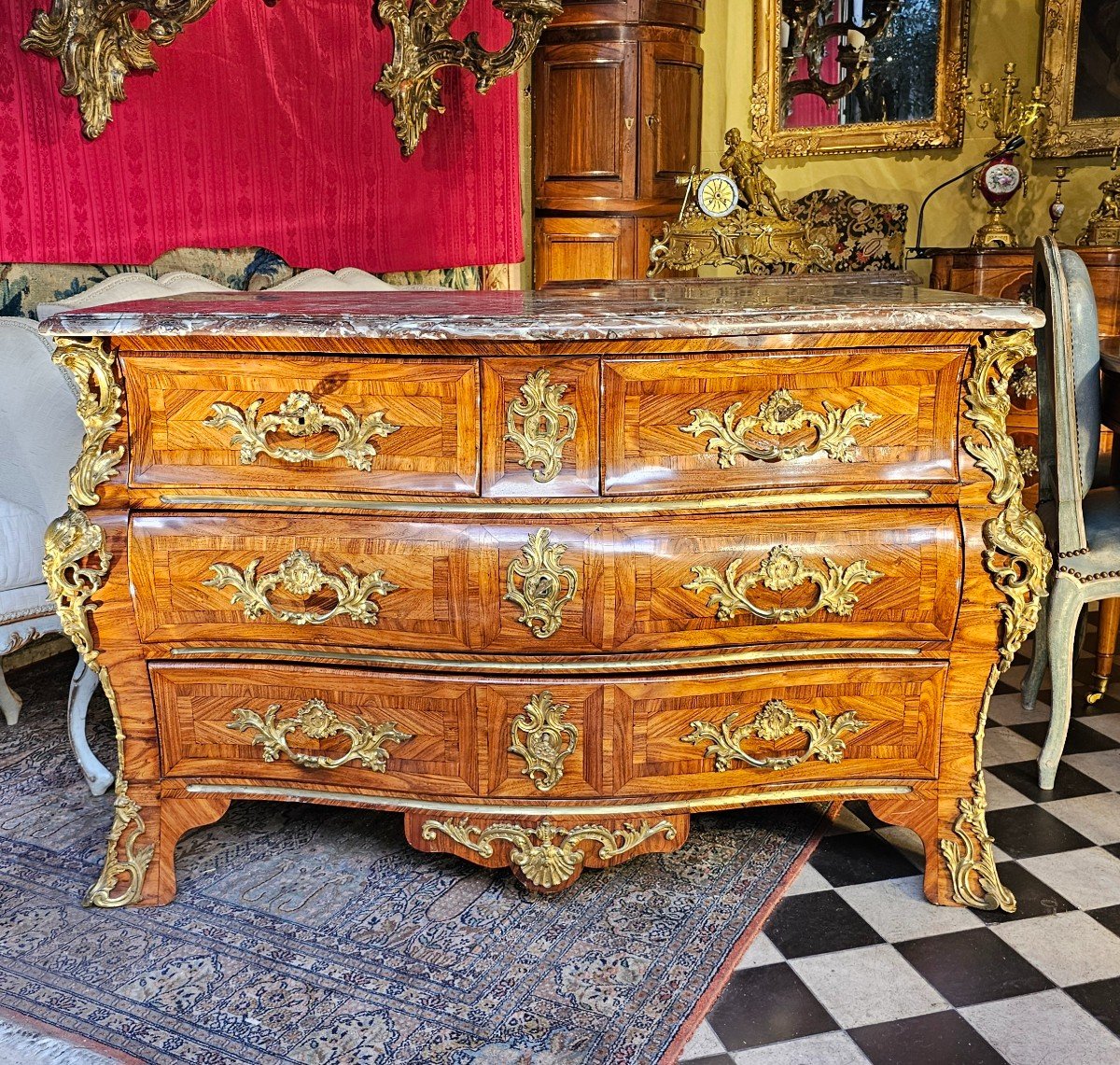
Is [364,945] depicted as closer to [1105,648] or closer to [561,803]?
[561,803]

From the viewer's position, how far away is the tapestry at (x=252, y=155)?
336cm

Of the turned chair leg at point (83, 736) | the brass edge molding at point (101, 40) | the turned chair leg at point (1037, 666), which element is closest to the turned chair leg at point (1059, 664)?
the turned chair leg at point (1037, 666)

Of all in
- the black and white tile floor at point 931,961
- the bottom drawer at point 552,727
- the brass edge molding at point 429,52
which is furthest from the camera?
the brass edge molding at point 429,52

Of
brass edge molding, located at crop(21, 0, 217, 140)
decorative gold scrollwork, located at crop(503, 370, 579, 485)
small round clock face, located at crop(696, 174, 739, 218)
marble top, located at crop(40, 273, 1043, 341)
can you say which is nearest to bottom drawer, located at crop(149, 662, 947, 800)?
decorative gold scrollwork, located at crop(503, 370, 579, 485)

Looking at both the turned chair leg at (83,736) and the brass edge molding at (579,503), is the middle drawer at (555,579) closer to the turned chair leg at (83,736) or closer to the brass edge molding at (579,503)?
the brass edge molding at (579,503)

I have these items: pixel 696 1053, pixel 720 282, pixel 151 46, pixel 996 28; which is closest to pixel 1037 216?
pixel 996 28

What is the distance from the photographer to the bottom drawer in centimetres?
209

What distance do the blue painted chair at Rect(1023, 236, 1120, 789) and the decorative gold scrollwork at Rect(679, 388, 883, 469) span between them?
990mm

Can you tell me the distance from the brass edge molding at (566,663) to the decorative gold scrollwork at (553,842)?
1.02ft

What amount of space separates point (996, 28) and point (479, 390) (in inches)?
245

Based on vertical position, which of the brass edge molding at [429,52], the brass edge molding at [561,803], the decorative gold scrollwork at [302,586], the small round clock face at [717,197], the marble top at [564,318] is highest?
the brass edge molding at [429,52]

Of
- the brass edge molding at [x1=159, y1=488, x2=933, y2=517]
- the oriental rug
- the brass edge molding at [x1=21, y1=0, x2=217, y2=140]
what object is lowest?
the oriental rug

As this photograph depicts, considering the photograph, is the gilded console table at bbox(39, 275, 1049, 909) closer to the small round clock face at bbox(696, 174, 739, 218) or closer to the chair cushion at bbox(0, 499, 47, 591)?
the chair cushion at bbox(0, 499, 47, 591)

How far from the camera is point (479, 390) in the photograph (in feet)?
6.57
